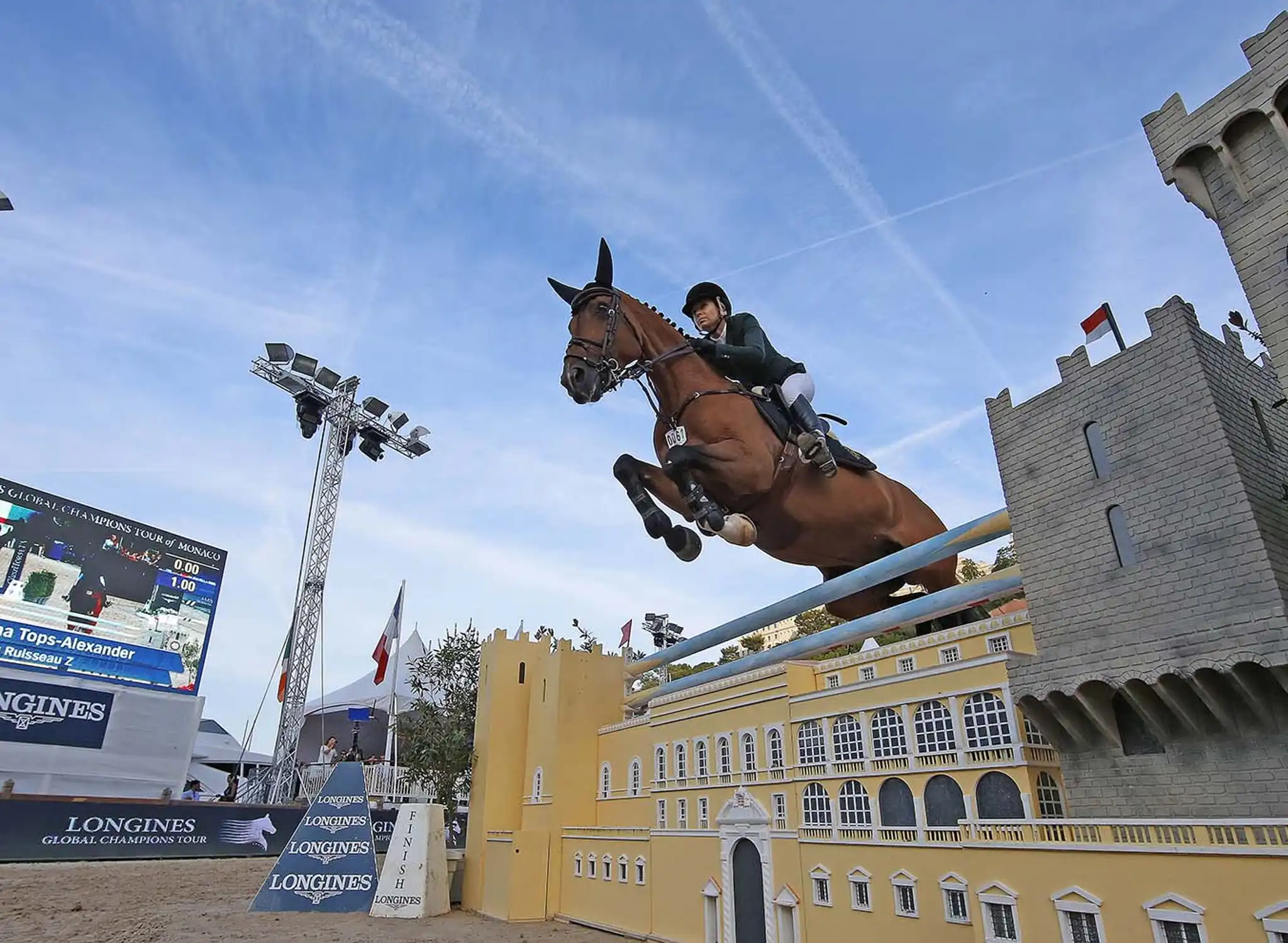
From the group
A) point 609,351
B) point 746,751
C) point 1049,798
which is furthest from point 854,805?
point 609,351

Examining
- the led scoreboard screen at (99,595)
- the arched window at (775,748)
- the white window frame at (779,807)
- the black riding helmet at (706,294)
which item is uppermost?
the led scoreboard screen at (99,595)

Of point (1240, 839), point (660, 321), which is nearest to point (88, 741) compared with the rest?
point (660, 321)

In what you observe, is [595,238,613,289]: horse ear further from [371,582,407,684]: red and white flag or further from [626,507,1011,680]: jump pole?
[371,582,407,684]: red and white flag

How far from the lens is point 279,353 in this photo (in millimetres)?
38031

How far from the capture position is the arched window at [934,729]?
1363 cm

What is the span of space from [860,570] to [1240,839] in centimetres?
457

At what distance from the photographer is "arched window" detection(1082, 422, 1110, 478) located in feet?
29.2

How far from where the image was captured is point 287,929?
67.1 feet

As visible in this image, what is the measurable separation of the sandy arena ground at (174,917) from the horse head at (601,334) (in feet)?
63.9

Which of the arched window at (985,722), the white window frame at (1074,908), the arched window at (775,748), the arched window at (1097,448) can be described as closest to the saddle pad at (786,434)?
the arched window at (1097,448)

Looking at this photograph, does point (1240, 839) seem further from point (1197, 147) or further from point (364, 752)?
point (364, 752)

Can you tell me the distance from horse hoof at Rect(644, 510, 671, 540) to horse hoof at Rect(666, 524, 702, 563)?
4 centimetres

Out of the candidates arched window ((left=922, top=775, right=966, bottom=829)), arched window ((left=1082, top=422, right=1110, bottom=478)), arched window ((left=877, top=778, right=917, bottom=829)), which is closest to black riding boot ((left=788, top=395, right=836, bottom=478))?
arched window ((left=1082, top=422, right=1110, bottom=478))

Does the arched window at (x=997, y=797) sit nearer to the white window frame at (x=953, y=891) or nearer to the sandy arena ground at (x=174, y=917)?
the white window frame at (x=953, y=891)
